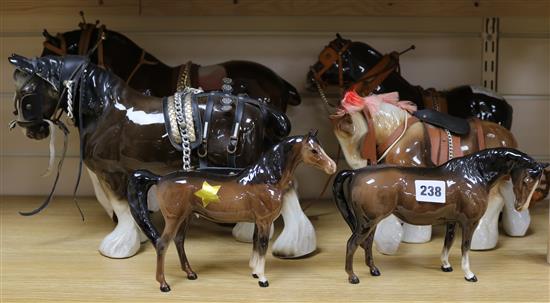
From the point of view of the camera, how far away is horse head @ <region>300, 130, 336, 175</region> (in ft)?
3.26

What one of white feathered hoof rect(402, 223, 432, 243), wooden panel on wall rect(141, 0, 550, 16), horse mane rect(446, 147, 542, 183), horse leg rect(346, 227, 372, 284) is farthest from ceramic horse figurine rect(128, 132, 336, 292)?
wooden panel on wall rect(141, 0, 550, 16)

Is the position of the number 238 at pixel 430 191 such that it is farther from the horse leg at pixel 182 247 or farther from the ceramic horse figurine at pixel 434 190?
the horse leg at pixel 182 247

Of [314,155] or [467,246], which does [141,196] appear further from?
[467,246]

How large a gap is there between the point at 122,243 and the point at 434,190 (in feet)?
2.01

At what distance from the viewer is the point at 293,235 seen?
120cm

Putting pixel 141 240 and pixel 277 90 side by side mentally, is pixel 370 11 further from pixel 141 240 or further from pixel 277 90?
pixel 141 240

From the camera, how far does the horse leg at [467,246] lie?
1045 millimetres

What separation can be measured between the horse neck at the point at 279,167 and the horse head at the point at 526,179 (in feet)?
1.20

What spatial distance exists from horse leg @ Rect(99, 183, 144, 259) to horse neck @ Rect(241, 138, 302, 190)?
0.33 m

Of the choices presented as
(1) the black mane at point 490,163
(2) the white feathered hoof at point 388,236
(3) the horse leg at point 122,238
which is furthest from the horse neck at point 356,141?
(3) the horse leg at point 122,238

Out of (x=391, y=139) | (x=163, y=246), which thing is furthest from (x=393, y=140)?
(x=163, y=246)

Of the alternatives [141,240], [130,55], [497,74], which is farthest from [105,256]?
[497,74]

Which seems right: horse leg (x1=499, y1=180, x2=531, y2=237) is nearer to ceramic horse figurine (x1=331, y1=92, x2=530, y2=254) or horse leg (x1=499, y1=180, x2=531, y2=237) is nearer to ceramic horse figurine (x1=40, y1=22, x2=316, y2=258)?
ceramic horse figurine (x1=331, y1=92, x2=530, y2=254)

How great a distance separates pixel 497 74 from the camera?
1656 mm
